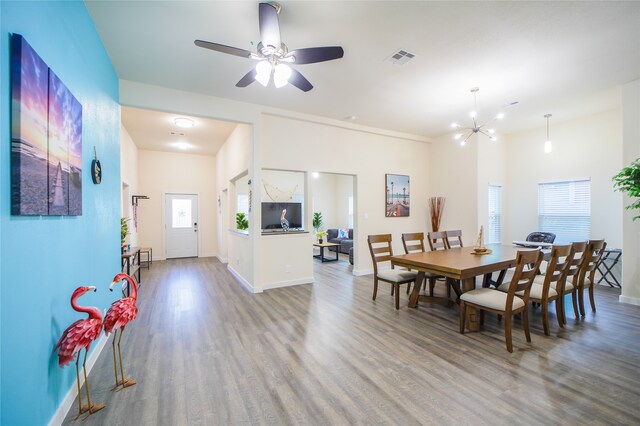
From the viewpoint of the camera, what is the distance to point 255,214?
182 inches

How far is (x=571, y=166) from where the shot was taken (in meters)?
5.33

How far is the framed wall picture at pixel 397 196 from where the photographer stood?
243 inches

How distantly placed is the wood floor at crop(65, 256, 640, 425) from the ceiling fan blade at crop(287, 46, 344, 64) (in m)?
2.69

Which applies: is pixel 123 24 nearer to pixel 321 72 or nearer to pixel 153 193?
pixel 321 72

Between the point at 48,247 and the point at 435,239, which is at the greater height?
the point at 48,247

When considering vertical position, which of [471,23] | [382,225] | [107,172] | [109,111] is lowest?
[382,225]

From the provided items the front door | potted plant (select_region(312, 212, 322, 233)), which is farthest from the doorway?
the front door

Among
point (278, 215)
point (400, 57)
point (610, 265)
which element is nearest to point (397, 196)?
point (278, 215)

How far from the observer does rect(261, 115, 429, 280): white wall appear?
495 centimetres

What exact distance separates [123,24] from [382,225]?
16.9ft

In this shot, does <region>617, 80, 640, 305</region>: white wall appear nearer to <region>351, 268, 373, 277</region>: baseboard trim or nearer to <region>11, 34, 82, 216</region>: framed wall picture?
<region>351, 268, 373, 277</region>: baseboard trim

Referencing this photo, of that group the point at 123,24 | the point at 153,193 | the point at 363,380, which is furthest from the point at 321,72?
the point at 153,193

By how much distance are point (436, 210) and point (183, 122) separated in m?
5.72

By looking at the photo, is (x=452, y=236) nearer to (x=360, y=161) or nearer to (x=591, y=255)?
(x=591, y=255)
